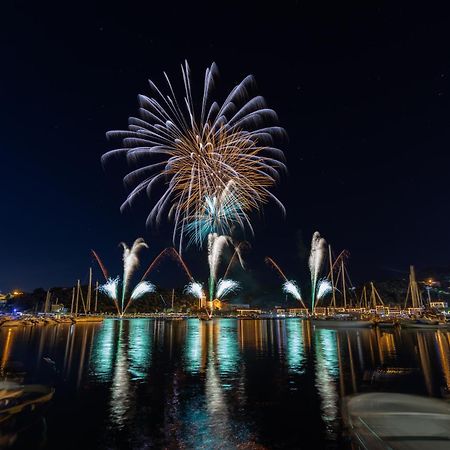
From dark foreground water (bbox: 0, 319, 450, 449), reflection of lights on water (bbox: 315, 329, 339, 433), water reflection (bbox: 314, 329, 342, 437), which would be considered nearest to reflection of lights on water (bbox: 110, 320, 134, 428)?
dark foreground water (bbox: 0, 319, 450, 449)

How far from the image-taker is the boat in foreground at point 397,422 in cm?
1180

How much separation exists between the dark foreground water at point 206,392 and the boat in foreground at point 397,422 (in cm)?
133

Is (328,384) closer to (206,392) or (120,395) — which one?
(206,392)

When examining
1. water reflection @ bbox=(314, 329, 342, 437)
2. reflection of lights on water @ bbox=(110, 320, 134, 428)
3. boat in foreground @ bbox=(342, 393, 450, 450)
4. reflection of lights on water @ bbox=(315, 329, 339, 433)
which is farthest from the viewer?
reflection of lights on water @ bbox=(315, 329, 339, 433)

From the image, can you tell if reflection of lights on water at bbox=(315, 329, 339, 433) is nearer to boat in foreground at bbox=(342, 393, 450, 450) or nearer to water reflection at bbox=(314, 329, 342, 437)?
water reflection at bbox=(314, 329, 342, 437)

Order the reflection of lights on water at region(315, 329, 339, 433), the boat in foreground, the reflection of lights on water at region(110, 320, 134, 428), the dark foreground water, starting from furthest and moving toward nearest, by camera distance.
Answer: the reflection of lights on water at region(315, 329, 339, 433) < the reflection of lights on water at region(110, 320, 134, 428) < the dark foreground water < the boat in foreground

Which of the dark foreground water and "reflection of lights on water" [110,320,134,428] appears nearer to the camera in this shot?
the dark foreground water

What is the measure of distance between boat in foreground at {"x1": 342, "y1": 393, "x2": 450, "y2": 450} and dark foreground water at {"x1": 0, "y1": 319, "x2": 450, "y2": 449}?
4.36 ft

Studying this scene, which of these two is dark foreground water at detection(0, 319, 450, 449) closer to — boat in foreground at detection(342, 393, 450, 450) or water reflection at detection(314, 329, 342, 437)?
water reflection at detection(314, 329, 342, 437)

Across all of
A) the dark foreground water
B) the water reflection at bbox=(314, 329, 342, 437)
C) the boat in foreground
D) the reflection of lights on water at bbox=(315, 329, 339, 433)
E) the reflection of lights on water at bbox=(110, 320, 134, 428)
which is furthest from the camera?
the reflection of lights on water at bbox=(315, 329, 339, 433)

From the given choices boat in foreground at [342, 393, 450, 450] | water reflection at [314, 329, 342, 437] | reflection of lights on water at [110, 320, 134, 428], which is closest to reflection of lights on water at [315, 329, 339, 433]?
water reflection at [314, 329, 342, 437]

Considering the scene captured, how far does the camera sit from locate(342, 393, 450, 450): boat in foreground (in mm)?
11805

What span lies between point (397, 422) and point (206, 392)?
500 inches

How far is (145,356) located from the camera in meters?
40.2
